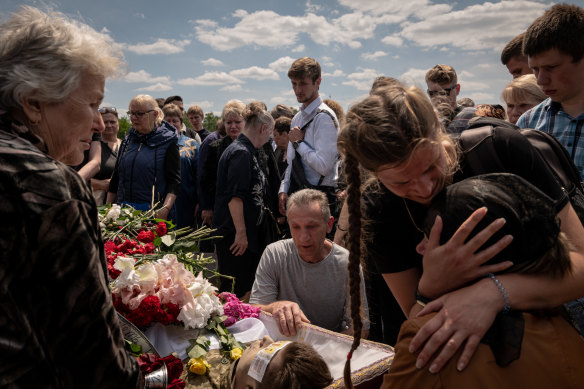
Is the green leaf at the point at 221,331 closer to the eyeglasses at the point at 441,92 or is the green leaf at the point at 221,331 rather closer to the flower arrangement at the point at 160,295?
the flower arrangement at the point at 160,295

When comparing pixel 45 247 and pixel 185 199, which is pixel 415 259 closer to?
pixel 45 247

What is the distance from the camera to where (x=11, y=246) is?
3.16ft

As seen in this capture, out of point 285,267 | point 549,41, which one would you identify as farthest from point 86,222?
point 549,41

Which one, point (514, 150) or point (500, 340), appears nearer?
point (500, 340)

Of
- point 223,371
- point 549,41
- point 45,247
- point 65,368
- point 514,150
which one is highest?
point 549,41

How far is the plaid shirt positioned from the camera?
2514 mm

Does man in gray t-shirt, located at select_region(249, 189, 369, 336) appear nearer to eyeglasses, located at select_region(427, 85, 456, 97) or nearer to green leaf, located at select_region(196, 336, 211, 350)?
green leaf, located at select_region(196, 336, 211, 350)

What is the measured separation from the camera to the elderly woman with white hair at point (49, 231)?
3.20ft

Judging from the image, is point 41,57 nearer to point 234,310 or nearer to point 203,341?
point 203,341

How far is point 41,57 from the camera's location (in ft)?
3.97

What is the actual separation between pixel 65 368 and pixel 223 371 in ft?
3.10

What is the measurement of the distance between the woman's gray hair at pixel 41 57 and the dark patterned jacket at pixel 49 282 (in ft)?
0.35

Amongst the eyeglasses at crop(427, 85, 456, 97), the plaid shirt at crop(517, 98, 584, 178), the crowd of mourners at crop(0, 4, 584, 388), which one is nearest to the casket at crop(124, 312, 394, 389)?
the crowd of mourners at crop(0, 4, 584, 388)

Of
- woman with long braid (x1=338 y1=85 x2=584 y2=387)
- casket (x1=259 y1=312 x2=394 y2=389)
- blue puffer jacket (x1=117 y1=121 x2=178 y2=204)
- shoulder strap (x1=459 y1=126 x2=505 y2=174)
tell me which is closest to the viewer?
woman with long braid (x1=338 y1=85 x2=584 y2=387)
